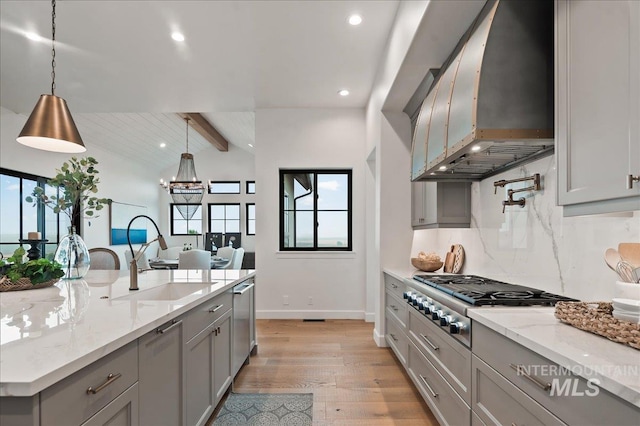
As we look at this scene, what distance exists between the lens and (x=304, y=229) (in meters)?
5.30

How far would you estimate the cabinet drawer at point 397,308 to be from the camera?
2895 mm

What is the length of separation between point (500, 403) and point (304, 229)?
404cm

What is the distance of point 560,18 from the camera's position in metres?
1.44

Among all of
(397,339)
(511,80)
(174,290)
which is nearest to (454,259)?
(397,339)

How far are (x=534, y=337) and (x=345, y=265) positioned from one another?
13.0 ft

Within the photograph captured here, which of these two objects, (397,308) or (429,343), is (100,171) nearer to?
(397,308)

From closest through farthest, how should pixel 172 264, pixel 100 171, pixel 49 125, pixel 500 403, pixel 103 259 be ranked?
pixel 500 403
pixel 49 125
pixel 103 259
pixel 172 264
pixel 100 171

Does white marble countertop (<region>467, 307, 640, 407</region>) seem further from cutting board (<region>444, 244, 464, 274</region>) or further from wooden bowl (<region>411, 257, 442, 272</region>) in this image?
wooden bowl (<region>411, 257, 442, 272</region>)

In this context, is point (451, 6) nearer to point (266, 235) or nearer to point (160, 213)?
point (266, 235)

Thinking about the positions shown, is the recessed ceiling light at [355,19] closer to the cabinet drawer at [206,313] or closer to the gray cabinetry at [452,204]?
the gray cabinetry at [452,204]

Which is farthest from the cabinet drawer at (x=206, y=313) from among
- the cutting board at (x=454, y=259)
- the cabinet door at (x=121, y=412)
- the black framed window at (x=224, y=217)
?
the black framed window at (x=224, y=217)

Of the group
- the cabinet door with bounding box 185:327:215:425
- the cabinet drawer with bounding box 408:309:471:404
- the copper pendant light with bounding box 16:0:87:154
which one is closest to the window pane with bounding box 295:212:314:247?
the cabinet drawer with bounding box 408:309:471:404

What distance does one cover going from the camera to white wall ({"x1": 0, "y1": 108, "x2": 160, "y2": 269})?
5.29 meters

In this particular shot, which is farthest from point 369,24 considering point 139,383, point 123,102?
point 123,102
